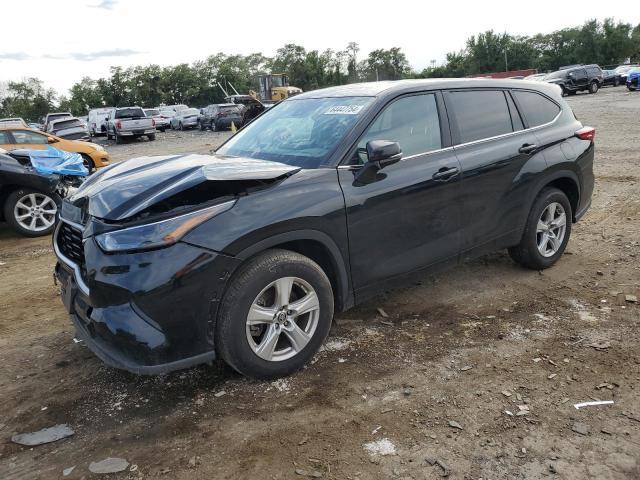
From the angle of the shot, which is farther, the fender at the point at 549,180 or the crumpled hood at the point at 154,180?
the fender at the point at 549,180

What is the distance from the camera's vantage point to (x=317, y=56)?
86.6m

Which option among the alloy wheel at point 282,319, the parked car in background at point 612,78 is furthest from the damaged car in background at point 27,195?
the parked car in background at point 612,78

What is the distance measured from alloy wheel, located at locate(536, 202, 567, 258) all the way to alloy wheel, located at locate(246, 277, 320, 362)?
260 cm

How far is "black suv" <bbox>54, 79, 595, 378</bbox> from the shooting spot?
279 cm

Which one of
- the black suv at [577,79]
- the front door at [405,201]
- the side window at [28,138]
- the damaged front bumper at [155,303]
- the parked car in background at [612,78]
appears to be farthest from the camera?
the parked car in background at [612,78]

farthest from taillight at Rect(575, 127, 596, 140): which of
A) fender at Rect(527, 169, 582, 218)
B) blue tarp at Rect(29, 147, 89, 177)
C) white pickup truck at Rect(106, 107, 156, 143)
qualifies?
white pickup truck at Rect(106, 107, 156, 143)

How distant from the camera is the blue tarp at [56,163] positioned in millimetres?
7480

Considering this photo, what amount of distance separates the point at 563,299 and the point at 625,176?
5.37 metres

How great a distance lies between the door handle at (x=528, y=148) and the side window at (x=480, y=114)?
18 centimetres

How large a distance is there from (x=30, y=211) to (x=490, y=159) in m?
6.37

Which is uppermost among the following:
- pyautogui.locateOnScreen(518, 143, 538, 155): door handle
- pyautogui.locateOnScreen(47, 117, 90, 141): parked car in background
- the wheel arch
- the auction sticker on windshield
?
pyautogui.locateOnScreen(47, 117, 90, 141): parked car in background

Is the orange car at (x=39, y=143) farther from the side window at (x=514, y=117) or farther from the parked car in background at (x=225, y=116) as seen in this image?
the parked car in background at (x=225, y=116)

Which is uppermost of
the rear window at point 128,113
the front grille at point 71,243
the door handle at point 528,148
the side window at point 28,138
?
the rear window at point 128,113

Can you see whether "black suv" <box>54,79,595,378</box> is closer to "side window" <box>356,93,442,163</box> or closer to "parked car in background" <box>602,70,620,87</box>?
"side window" <box>356,93,442,163</box>
